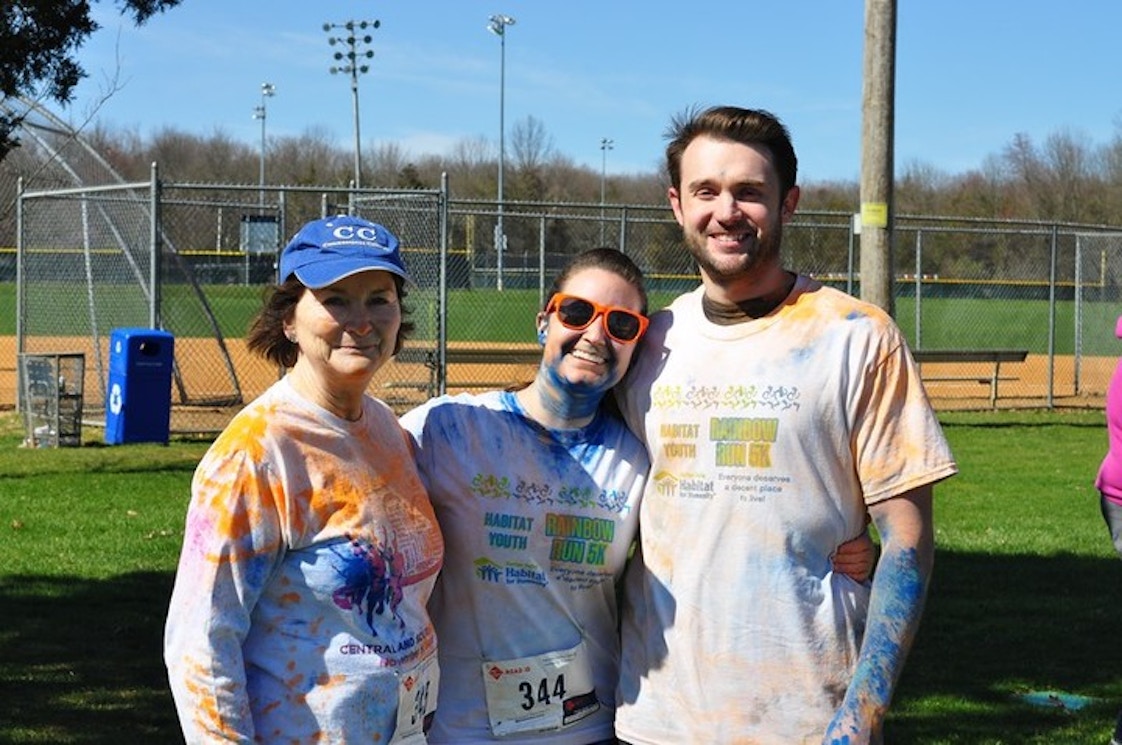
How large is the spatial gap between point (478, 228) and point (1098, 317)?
2574cm

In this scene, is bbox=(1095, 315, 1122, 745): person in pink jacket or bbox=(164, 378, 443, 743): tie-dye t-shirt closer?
bbox=(164, 378, 443, 743): tie-dye t-shirt

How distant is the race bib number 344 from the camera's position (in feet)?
10.5

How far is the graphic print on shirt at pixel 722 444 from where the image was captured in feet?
9.78

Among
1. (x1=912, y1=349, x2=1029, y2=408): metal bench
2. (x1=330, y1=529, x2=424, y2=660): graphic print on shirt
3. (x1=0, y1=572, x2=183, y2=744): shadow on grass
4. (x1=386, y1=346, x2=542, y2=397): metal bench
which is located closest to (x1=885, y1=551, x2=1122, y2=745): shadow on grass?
(x1=0, y1=572, x2=183, y2=744): shadow on grass

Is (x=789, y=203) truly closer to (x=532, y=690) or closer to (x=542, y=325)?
(x=542, y=325)

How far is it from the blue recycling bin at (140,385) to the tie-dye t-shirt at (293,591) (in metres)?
11.6

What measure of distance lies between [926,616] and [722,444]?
5582mm

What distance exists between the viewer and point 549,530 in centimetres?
321

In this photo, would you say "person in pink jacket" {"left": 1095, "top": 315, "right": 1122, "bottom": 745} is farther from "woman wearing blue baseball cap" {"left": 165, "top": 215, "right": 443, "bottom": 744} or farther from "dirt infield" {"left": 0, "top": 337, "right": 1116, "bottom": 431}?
"dirt infield" {"left": 0, "top": 337, "right": 1116, "bottom": 431}

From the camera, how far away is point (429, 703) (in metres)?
3.02

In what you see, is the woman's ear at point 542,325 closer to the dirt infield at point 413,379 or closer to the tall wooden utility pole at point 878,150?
the tall wooden utility pole at point 878,150

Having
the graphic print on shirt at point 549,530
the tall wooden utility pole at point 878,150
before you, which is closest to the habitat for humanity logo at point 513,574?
the graphic print on shirt at point 549,530

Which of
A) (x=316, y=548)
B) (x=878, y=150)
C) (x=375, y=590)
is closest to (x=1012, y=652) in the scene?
(x=878, y=150)

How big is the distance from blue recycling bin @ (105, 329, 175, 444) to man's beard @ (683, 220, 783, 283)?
11558mm
